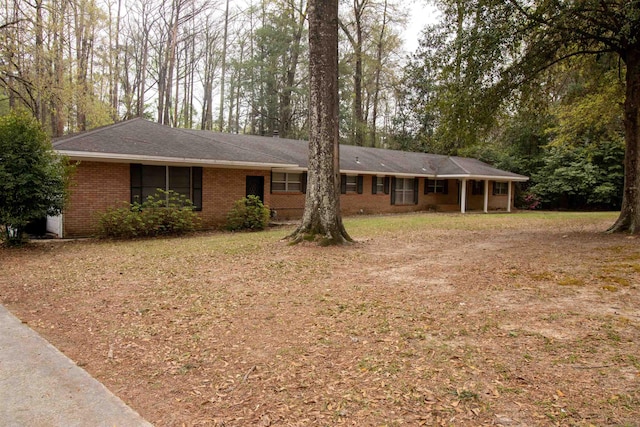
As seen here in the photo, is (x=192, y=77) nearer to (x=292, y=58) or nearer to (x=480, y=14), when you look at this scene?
(x=292, y=58)

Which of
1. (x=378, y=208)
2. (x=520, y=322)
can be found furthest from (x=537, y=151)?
(x=520, y=322)

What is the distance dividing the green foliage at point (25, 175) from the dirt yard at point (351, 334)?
77.9 inches

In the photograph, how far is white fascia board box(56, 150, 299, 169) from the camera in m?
11.3

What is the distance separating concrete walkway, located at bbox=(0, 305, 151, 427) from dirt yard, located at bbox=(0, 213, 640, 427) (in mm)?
133

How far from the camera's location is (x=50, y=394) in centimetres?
322

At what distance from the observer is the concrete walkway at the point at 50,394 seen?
2.86m

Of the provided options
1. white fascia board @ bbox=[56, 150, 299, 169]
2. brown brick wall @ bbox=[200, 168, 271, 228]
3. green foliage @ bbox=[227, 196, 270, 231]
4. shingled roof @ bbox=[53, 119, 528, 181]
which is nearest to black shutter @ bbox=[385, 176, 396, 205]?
shingled roof @ bbox=[53, 119, 528, 181]

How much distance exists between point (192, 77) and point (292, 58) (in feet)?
28.2

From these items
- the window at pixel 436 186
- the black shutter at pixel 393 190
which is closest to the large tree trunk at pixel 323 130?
the black shutter at pixel 393 190

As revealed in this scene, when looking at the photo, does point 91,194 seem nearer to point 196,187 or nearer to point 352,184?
point 196,187

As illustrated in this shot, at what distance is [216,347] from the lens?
4133mm

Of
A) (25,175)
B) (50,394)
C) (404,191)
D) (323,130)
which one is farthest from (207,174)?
(404,191)

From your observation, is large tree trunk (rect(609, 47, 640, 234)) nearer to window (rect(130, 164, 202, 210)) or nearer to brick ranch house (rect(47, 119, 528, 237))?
brick ranch house (rect(47, 119, 528, 237))

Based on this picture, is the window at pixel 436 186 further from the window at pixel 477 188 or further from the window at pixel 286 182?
the window at pixel 286 182
